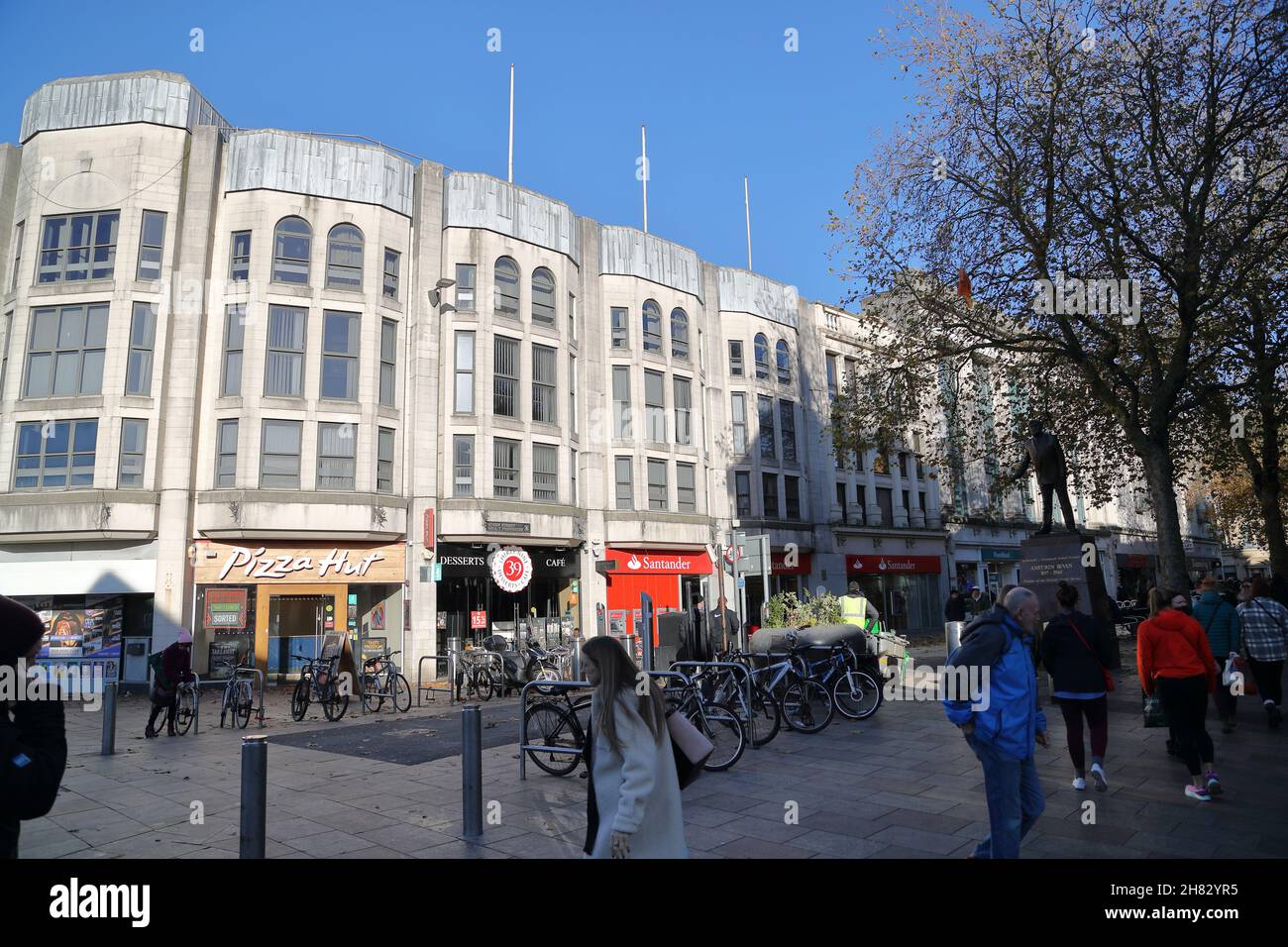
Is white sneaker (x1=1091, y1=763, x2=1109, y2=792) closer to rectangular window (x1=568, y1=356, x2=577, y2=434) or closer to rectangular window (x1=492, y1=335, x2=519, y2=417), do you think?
rectangular window (x1=492, y1=335, x2=519, y2=417)

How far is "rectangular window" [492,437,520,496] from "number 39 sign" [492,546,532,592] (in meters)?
2.03

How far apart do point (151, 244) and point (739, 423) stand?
23910mm

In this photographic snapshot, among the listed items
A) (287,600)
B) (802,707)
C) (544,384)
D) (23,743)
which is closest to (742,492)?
(544,384)

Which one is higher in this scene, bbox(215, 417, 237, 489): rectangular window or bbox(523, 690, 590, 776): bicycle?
bbox(215, 417, 237, 489): rectangular window

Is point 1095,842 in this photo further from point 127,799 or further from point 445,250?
point 445,250

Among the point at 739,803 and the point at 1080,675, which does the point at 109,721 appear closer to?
the point at 739,803

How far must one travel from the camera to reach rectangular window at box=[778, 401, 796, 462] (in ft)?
124

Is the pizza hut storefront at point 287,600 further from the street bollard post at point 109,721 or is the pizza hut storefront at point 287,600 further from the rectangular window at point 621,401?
the street bollard post at point 109,721

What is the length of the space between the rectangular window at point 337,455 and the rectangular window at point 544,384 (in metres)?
6.66

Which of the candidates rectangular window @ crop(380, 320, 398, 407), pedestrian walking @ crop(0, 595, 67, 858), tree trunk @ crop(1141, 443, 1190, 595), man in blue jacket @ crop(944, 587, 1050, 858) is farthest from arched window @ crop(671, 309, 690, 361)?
pedestrian walking @ crop(0, 595, 67, 858)

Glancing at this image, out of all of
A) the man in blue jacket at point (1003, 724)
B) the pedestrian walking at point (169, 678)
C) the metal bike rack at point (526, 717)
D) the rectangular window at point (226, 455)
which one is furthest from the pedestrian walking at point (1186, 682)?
the rectangular window at point (226, 455)

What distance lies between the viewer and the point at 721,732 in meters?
9.01

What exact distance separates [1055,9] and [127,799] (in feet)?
A: 67.0

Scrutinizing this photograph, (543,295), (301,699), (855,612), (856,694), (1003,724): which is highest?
(543,295)
